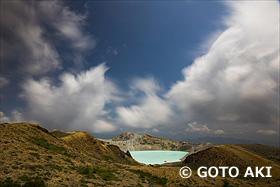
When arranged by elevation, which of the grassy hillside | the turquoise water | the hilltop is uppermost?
the hilltop

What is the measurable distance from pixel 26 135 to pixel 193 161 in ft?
242

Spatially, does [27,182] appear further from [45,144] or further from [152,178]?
[45,144]

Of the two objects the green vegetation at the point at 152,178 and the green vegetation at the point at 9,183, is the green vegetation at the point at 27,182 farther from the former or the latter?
the green vegetation at the point at 152,178

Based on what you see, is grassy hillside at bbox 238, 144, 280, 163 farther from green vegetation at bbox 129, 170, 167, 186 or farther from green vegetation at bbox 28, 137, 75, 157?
green vegetation at bbox 28, 137, 75, 157

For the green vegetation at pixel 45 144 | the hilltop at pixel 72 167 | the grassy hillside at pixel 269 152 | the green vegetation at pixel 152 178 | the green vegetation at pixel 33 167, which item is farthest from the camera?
the grassy hillside at pixel 269 152

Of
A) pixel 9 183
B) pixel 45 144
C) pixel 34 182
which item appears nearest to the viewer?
pixel 9 183

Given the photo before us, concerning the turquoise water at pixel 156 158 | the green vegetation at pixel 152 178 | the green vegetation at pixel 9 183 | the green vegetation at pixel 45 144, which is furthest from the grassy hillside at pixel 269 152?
the green vegetation at pixel 9 183

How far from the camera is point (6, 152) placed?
82.2 ft

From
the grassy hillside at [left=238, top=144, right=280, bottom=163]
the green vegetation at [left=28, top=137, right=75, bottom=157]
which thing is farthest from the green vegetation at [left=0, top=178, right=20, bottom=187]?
the grassy hillside at [left=238, top=144, right=280, bottom=163]

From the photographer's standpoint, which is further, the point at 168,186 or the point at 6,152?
the point at 168,186

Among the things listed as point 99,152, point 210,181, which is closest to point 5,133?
point 99,152

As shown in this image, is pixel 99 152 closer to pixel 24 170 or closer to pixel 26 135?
pixel 26 135

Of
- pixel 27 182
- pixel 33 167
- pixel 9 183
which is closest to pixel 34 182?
pixel 27 182

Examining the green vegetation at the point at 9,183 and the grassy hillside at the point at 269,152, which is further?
the grassy hillside at the point at 269,152
